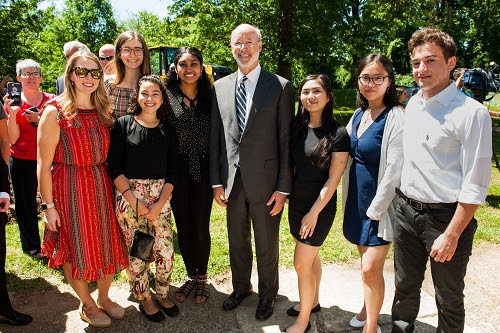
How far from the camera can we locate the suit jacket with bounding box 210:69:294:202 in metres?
2.95

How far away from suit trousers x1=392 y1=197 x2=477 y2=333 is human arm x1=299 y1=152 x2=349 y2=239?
41cm

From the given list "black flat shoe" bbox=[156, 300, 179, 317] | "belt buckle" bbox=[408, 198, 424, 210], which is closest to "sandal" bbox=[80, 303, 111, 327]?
"black flat shoe" bbox=[156, 300, 179, 317]

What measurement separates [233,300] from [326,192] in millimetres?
1337

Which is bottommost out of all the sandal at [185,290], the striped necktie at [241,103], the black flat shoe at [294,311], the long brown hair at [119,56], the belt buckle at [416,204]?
the black flat shoe at [294,311]

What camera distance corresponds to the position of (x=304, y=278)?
2805 mm

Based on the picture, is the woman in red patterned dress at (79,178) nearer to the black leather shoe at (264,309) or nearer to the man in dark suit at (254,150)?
the man in dark suit at (254,150)

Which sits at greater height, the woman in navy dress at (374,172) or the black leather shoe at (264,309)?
the woman in navy dress at (374,172)

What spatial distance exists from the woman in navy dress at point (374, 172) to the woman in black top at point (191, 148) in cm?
121

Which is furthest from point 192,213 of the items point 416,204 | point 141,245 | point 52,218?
point 416,204

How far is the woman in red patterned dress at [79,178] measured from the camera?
9.02ft

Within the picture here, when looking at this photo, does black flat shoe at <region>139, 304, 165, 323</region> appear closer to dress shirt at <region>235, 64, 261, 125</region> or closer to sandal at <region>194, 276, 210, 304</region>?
sandal at <region>194, 276, 210, 304</region>

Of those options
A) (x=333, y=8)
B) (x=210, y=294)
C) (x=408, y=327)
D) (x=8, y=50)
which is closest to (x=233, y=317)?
(x=210, y=294)

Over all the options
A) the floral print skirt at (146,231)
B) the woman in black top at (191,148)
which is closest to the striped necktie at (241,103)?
the woman in black top at (191,148)

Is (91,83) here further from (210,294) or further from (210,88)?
(210,294)
